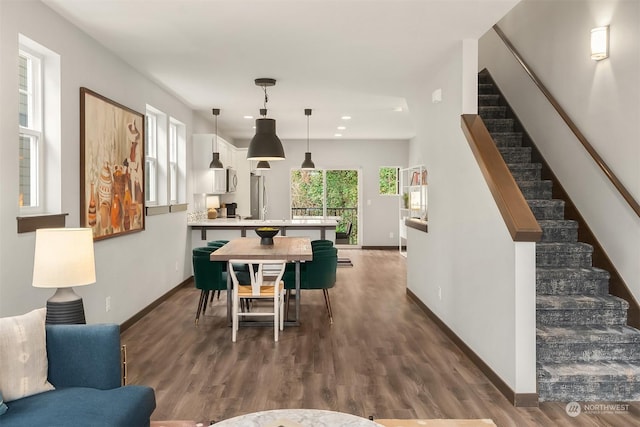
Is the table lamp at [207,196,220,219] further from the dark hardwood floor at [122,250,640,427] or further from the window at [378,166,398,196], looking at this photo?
the window at [378,166,398,196]

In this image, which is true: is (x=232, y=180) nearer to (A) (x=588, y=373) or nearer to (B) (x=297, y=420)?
(A) (x=588, y=373)

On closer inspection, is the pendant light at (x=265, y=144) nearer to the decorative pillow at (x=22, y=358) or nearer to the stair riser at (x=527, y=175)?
the stair riser at (x=527, y=175)

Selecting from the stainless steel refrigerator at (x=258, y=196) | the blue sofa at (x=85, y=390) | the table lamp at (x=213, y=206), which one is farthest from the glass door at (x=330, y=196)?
the blue sofa at (x=85, y=390)

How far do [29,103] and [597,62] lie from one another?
4.46 metres

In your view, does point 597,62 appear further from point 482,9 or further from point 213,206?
point 213,206

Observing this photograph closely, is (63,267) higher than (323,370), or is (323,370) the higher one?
(63,267)

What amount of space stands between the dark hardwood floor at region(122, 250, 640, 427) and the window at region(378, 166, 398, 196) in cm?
647

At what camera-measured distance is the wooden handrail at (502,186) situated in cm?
321

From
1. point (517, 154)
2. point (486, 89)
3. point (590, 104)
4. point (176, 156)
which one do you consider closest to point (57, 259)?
point (590, 104)

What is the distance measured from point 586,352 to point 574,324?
318 mm

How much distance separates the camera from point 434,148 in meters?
5.48

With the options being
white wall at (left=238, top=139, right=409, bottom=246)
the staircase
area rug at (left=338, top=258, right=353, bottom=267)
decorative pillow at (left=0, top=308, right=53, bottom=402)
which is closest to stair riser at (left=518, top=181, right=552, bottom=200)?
the staircase

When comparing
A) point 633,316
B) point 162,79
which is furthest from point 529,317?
point 162,79

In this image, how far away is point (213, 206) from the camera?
9.20 m
